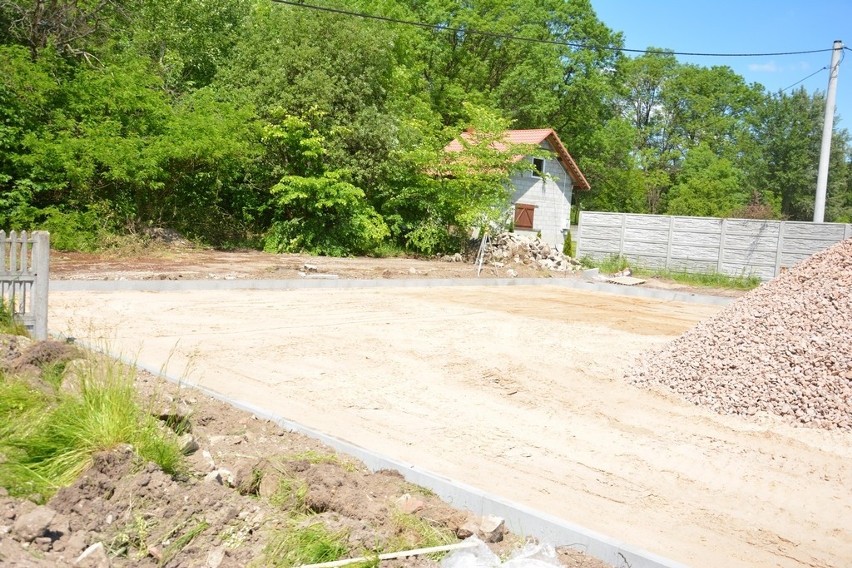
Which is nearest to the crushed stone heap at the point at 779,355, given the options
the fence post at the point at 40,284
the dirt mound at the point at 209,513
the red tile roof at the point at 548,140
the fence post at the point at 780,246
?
the dirt mound at the point at 209,513

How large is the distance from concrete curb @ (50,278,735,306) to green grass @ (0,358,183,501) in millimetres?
9463

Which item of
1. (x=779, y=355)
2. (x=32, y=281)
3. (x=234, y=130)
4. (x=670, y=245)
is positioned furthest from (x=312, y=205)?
(x=779, y=355)

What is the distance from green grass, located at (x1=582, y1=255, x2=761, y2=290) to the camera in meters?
22.9

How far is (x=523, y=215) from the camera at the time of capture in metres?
34.4

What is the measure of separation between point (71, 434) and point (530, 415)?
426cm

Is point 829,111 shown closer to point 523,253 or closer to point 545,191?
point 523,253

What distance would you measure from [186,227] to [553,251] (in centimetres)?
1219

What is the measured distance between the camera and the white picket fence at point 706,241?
22500 millimetres

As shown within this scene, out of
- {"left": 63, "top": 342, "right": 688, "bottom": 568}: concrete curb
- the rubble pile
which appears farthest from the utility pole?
{"left": 63, "top": 342, "right": 688, "bottom": 568}: concrete curb

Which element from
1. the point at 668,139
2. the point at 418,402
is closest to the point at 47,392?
the point at 418,402

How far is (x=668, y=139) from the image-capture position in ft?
183

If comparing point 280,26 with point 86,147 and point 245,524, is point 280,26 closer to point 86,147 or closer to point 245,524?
point 86,147

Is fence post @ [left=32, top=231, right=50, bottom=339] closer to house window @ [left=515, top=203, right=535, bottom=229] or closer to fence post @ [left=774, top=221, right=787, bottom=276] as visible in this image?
fence post @ [left=774, top=221, right=787, bottom=276]

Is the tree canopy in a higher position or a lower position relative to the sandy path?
higher
